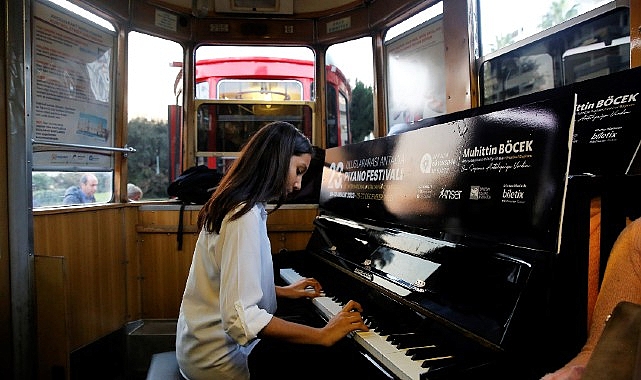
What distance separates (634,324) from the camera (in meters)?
0.88

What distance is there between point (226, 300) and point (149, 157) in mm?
2686

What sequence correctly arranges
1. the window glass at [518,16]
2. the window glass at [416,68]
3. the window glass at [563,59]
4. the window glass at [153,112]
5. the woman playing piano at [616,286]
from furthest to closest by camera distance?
1. the window glass at [153,112]
2. the window glass at [416,68]
3. the window glass at [518,16]
4. the window glass at [563,59]
5. the woman playing piano at [616,286]

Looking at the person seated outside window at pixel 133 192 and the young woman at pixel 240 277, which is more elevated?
the person seated outside window at pixel 133 192

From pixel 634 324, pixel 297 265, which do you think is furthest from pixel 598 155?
pixel 297 265

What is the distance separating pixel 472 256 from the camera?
1.44 meters

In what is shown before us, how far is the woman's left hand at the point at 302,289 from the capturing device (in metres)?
2.13

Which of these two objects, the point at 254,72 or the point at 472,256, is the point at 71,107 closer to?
the point at 254,72

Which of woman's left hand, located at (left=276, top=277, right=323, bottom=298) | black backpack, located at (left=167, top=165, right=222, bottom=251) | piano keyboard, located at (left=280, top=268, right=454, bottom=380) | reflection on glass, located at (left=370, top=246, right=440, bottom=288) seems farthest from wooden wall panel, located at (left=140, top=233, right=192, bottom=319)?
piano keyboard, located at (left=280, top=268, right=454, bottom=380)

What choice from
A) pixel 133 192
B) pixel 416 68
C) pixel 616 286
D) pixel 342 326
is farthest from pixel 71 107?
pixel 616 286

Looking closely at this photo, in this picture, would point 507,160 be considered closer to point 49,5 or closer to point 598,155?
point 598,155

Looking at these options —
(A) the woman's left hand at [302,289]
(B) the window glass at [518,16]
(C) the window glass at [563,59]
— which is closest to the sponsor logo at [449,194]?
(A) the woman's left hand at [302,289]

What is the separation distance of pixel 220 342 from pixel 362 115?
2805 millimetres

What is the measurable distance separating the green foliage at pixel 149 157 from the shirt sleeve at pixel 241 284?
2.52 metres

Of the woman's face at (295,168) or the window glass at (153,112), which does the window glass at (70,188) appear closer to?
the window glass at (153,112)
